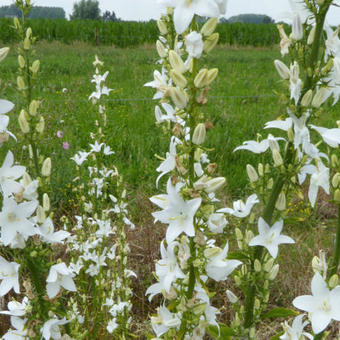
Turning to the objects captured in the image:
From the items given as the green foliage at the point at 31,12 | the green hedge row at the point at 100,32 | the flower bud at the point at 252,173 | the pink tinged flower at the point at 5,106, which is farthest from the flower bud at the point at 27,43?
the green hedge row at the point at 100,32

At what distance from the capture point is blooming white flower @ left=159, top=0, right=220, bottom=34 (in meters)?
1.12

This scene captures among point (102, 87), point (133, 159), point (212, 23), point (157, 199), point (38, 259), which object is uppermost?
point (212, 23)

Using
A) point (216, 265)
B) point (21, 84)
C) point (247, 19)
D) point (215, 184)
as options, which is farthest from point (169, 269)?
point (247, 19)

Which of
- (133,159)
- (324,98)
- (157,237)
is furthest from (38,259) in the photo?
(133,159)

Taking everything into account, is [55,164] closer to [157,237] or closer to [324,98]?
[157,237]

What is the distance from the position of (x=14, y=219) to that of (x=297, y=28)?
3.78 ft

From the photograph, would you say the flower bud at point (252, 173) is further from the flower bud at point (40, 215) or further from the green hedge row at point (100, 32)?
the green hedge row at point (100, 32)

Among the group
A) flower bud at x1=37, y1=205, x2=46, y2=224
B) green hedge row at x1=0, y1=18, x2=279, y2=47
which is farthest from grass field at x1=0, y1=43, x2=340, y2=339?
green hedge row at x1=0, y1=18, x2=279, y2=47

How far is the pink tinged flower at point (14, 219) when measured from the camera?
135cm

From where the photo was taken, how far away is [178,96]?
1188 mm

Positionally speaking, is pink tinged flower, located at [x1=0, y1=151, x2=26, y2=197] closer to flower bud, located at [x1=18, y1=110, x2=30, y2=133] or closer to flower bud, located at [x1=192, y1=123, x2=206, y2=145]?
flower bud, located at [x1=18, y1=110, x2=30, y2=133]

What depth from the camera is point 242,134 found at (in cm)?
636

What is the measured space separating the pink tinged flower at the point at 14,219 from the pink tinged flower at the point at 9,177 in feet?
0.10

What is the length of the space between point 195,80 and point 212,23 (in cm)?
18
